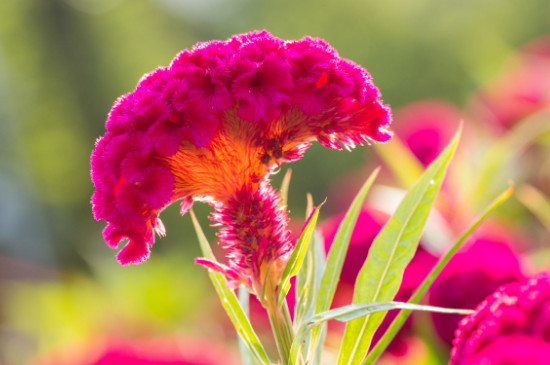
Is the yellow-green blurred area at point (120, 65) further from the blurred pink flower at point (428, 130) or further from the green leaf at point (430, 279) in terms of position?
the green leaf at point (430, 279)

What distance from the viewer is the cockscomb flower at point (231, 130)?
0.44 m

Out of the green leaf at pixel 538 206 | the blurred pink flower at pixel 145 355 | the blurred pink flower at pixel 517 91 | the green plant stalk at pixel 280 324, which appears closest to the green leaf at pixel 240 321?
the green plant stalk at pixel 280 324

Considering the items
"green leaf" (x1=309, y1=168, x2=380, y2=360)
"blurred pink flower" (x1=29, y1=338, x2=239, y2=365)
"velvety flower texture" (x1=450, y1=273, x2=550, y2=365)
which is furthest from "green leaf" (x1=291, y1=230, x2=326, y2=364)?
"blurred pink flower" (x1=29, y1=338, x2=239, y2=365)

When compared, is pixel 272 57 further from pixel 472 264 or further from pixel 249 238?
pixel 472 264

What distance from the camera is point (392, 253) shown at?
522 millimetres

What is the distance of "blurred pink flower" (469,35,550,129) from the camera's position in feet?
4.45

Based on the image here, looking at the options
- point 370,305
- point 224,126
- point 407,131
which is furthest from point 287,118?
point 407,131

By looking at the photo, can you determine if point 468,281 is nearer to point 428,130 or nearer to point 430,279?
point 430,279

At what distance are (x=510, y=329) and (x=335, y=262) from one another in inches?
5.9

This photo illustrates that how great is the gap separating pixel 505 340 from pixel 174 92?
304mm

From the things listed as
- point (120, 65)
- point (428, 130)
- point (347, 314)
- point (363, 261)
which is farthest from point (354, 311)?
point (120, 65)

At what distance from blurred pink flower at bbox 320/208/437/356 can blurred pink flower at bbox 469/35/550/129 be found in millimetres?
549

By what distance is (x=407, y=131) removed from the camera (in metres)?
1.45

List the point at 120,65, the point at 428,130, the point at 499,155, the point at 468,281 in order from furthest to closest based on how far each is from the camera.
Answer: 1. the point at 120,65
2. the point at 428,130
3. the point at 499,155
4. the point at 468,281
